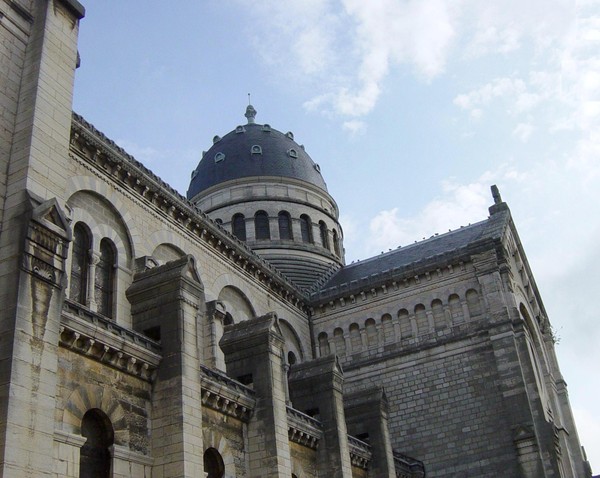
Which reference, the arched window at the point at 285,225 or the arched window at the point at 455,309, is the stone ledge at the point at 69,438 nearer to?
the arched window at the point at 455,309

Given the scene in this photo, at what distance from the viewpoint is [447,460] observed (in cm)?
3453

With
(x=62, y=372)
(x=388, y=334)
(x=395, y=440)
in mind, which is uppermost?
(x=388, y=334)

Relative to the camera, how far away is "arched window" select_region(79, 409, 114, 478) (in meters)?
16.3

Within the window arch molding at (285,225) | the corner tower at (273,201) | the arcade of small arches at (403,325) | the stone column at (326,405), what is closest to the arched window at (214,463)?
the stone column at (326,405)

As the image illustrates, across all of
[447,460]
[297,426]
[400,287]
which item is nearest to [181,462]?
[297,426]

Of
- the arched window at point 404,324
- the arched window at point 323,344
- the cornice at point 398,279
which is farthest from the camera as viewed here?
the arched window at point 323,344

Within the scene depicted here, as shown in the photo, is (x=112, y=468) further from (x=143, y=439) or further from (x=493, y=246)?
(x=493, y=246)

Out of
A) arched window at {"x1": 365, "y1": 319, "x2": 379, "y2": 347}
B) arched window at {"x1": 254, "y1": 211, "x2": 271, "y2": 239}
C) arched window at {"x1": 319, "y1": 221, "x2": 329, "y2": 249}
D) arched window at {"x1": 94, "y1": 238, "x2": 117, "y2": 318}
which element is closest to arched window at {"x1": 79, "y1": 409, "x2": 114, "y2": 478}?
arched window at {"x1": 94, "y1": 238, "x2": 117, "y2": 318}

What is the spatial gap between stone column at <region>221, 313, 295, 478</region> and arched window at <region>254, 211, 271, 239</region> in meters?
23.7

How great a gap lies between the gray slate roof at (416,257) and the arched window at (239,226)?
20.3 feet

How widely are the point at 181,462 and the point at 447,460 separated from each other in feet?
65.7

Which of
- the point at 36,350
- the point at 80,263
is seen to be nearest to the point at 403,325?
the point at 80,263

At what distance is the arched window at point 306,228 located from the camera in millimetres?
49188

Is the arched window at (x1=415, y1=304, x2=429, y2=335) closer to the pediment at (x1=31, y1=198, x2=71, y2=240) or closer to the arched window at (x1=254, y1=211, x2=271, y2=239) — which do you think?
the arched window at (x1=254, y1=211, x2=271, y2=239)
